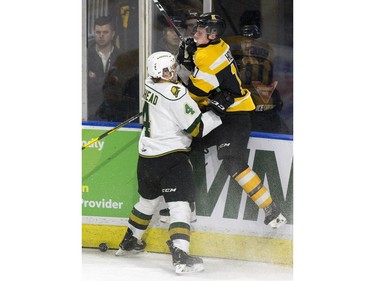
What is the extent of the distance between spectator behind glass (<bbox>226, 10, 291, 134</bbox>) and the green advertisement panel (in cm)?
65

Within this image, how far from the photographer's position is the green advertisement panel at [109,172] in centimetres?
483

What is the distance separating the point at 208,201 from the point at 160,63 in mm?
747

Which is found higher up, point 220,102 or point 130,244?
point 220,102

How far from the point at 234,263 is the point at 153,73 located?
103 cm

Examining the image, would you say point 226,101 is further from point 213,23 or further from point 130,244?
point 130,244

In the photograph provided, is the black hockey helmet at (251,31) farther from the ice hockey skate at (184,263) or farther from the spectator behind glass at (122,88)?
the ice hockey skate at (184,263)

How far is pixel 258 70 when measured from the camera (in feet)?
15.0

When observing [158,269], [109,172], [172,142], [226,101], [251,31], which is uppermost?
[251,31]

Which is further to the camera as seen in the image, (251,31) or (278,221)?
(278,221)

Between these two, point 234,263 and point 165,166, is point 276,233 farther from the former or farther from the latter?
point 165,166

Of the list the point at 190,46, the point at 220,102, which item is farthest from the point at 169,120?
the point at 190,46

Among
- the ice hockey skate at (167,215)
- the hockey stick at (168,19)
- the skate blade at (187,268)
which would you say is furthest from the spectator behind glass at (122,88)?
the skate blade at (187,268)

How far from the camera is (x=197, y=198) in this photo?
188 inches

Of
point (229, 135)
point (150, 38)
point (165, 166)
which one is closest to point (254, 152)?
point (229, 135)
